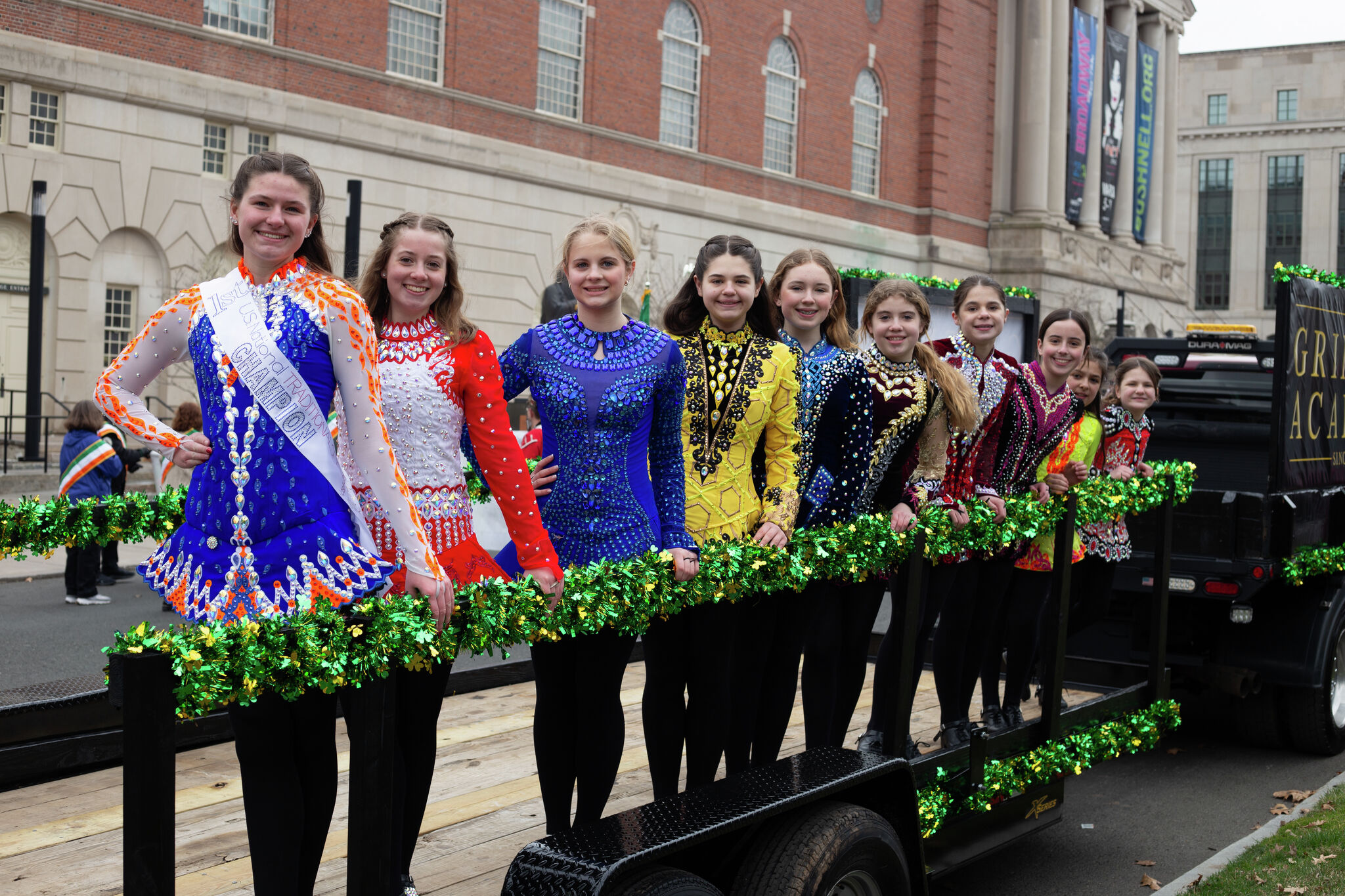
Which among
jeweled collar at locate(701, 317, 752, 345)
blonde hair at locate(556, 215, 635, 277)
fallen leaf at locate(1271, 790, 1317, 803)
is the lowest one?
fallen leaf at locate(1271, 790, 1317, 803)

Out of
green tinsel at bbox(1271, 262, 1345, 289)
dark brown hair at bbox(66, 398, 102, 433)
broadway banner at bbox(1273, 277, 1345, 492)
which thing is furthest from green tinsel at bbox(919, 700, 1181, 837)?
dark brown hair at bbox(66, 398, 102, 433)

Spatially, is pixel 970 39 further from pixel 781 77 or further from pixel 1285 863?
pixel 1285 863

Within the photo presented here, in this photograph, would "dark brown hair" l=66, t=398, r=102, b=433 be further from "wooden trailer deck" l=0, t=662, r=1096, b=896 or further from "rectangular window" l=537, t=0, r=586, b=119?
"rectangular window" l=537, t=0, r=586, b=119

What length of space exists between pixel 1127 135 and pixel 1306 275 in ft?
147

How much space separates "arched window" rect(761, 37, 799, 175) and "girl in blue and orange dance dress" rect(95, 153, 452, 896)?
32.1 m

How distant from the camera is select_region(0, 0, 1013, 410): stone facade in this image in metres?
21.3

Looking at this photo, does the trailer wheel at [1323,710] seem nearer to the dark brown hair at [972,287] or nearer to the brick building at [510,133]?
the dark brown hair at [972,287]

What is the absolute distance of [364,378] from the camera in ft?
10.2

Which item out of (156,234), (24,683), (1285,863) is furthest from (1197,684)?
(156,234)

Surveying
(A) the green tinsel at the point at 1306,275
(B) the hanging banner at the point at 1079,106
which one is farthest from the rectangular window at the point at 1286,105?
(A) the green tinsel at the point at 1306,275

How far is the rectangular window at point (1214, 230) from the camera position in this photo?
259 ft

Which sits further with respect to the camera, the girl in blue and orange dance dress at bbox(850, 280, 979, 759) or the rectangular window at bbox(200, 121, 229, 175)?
the rectangular window at bbox(200, 121, 229, 175)

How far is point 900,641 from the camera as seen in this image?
14.1ft

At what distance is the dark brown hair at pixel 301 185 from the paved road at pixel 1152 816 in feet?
12.1
